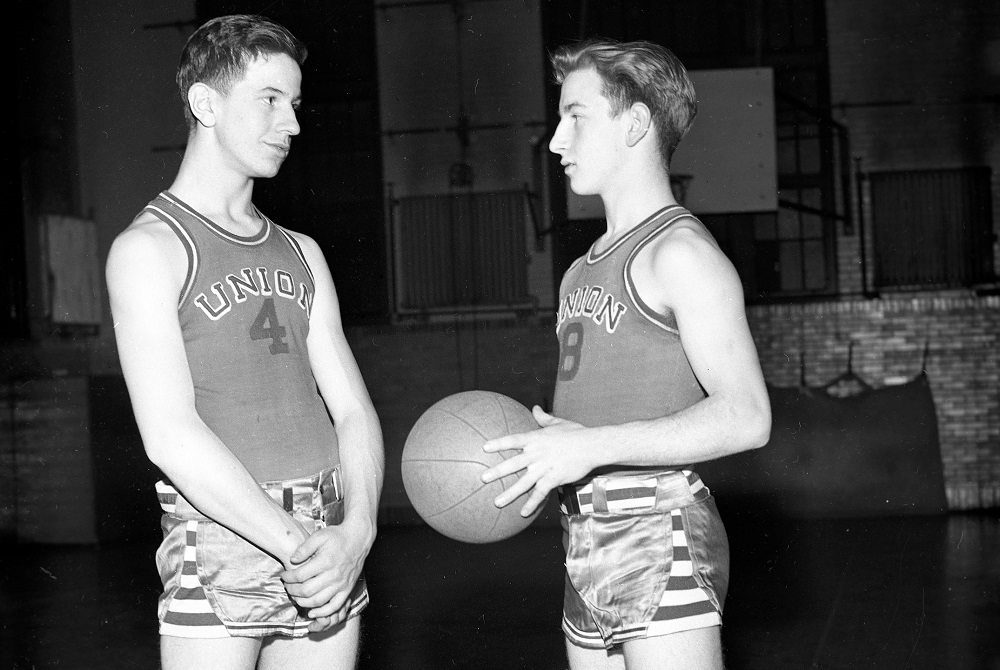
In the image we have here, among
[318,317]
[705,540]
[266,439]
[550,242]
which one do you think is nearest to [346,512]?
[266,439]

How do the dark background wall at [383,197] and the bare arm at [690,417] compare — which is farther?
the dark background wall at [383,197]

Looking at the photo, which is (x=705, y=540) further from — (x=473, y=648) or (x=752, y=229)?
(x=752, y=229)

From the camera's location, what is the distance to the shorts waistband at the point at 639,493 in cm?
193

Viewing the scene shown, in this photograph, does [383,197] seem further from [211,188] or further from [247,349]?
[247,349]

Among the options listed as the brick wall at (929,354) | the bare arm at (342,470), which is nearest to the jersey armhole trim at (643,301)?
the bare arm at (342,470)

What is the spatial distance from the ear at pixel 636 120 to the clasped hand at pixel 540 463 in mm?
678

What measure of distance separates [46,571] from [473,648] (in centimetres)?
359

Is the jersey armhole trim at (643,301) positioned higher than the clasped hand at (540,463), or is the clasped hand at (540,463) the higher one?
the jersey armhole trim at (643,301)

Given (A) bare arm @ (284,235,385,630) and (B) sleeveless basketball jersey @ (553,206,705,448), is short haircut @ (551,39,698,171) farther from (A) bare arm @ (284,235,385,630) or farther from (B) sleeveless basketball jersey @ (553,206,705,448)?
(A) bare arm @ (284,235,385,630)

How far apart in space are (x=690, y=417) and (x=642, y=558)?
31 centimetres

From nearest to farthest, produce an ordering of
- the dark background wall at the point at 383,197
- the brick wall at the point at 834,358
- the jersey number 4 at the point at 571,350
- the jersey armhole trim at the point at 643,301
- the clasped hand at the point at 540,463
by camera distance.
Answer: the clasped hand at the point at 540,463, the jersey armhole trim at the point at 643,301, the jersey number 4 at the point at 571,350, the dark background wall at the point at 383,197, the brick wall at the point at 834,358

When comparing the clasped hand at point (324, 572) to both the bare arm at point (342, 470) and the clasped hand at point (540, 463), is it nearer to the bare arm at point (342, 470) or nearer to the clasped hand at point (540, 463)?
the bare arm at point (342, 470)

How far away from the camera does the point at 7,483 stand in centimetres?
721

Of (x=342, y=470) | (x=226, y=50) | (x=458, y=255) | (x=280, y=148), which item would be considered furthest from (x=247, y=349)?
(x=458, y=255)
